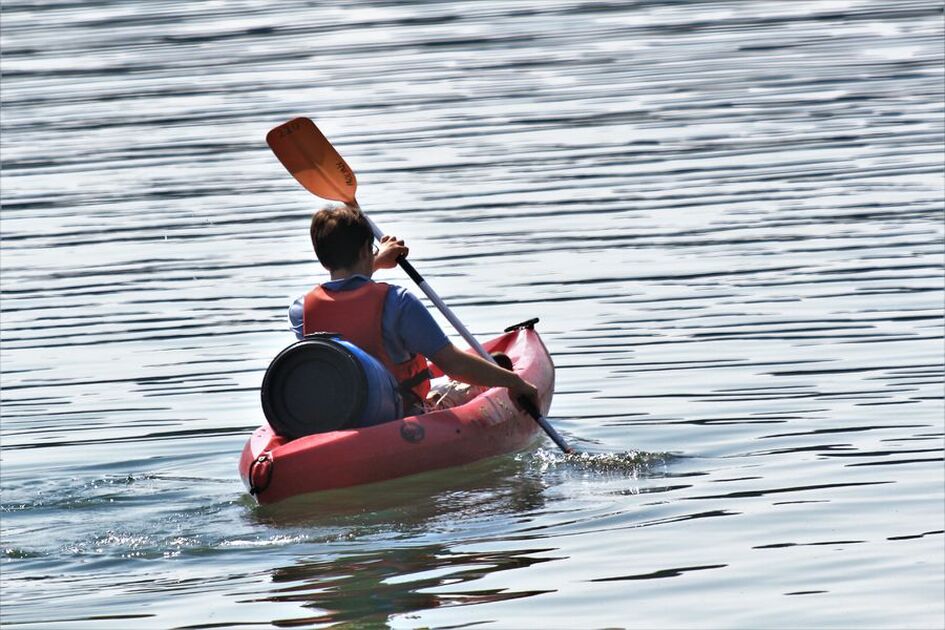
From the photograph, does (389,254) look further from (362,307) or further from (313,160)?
(313,160)

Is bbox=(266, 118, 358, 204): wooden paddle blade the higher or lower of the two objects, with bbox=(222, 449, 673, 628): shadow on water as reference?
higher

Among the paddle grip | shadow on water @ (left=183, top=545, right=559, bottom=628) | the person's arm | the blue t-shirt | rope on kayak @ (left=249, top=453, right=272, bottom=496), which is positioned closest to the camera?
shadow on water @ (left=183, top=545, right=559, bottom=628)

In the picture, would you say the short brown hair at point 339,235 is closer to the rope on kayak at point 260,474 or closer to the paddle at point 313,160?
the rope on kayak at point 260,474

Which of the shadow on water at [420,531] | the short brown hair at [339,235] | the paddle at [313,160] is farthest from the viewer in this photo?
the paddle at [313,160]

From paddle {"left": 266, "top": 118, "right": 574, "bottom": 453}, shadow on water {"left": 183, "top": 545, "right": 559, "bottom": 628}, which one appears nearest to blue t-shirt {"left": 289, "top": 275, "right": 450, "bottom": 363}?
shadow on water {"left": 183, "top": 545, "right": 559, "bottom": 628}

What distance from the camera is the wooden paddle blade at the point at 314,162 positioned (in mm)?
9617

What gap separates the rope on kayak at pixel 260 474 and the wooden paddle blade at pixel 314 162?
220cm

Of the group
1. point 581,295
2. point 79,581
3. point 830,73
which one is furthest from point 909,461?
point 830,73

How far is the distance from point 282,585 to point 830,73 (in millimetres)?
14764

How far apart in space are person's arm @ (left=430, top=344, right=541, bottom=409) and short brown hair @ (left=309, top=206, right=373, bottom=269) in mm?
535

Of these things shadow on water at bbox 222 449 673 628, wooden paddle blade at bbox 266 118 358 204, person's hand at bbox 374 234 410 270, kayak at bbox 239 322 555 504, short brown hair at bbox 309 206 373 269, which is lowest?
shadow on water at bbox 222 449 673 628

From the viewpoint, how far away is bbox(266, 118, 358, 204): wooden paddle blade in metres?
9.62

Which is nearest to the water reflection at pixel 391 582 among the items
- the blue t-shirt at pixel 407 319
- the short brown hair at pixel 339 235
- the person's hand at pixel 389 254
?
the blue t-shirt at pixel 407 319

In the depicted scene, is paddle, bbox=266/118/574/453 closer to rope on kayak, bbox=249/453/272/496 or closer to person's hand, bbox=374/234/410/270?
person's hand, bbox=374/234/410/270
